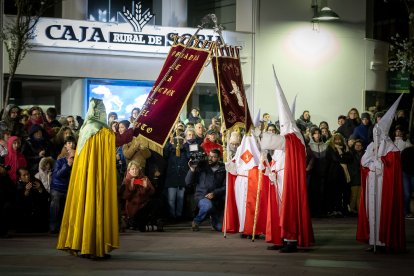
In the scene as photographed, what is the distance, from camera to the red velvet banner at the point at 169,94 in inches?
591

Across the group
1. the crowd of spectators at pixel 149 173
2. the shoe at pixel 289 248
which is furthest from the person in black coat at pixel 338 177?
the shoe at pixel 289 248

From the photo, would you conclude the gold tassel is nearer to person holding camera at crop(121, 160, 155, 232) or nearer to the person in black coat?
person holding camera at crop(121, 160, 155, 232)

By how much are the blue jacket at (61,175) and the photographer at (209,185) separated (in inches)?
103

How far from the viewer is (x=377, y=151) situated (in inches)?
612

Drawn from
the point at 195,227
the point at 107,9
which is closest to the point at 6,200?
the point at 195,227

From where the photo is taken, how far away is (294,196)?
595 inches

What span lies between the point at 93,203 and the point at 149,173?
5.75m

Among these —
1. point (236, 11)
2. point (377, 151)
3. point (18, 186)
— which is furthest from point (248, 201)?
point (236, 11)

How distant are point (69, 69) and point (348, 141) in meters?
8.31

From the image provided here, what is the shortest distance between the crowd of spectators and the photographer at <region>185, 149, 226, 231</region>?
0.06 feet

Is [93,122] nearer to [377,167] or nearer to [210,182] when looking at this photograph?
[377,167]

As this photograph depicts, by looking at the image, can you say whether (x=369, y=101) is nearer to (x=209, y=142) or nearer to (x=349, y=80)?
(x=349, y=80)

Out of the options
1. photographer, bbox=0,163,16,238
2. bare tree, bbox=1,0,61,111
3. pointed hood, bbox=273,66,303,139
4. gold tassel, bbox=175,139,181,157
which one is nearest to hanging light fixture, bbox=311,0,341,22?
bare tree, bbox=1,0,61,111

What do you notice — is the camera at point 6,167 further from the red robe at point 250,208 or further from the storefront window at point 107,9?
the storefront window at point 107,9
